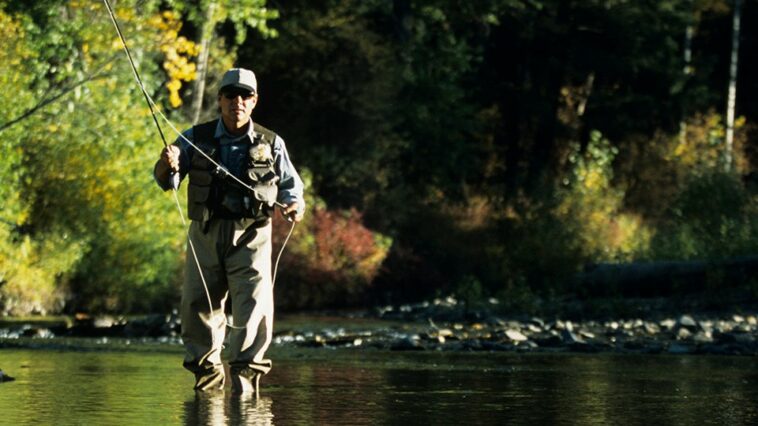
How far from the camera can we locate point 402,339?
65.0 ft

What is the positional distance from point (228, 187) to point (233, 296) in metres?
0.66

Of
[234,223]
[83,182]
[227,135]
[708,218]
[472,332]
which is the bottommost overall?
[472,332]

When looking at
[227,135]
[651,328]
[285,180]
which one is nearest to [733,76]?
[651,328]

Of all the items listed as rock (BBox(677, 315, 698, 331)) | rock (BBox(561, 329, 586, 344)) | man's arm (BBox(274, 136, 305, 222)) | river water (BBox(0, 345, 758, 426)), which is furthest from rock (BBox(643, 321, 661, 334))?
man's arm (BBox(274, 136, 305, 222))

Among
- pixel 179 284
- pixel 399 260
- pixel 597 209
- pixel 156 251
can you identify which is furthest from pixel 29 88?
pixel 597 209

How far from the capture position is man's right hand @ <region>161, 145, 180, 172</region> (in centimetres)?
1065

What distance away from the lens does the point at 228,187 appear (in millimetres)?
10875

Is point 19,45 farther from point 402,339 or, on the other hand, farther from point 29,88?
point 402,339

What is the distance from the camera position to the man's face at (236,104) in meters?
10.9

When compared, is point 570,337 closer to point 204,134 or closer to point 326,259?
point 204,134

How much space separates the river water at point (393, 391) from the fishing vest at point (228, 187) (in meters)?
1.09

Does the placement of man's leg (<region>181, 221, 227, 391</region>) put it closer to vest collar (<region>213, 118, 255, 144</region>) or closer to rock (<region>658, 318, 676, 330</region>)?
vest collar (<region>213, 118, 255, 144</region>)

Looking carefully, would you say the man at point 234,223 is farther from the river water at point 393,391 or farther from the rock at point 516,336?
the rock at point 516,336

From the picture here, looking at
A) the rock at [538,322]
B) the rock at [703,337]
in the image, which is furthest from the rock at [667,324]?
the rock at [538,322]
